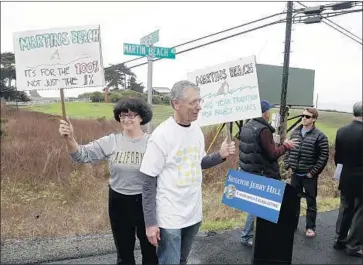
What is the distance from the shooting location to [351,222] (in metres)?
3.68

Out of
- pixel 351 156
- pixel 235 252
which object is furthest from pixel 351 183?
pixel 235 252

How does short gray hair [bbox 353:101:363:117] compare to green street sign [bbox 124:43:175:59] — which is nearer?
short gray hair [bbox 353:101:363:117]

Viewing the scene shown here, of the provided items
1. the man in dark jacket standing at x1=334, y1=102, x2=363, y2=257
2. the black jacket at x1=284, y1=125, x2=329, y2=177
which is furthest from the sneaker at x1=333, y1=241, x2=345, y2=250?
the black jacket at x1=284, y1=125, x2=329, y2=177

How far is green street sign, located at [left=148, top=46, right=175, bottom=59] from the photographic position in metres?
4.38

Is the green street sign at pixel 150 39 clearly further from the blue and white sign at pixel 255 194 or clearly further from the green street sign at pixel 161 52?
the blue and white sign at pixel 255 194

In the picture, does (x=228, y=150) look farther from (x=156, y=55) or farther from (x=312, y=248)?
Answer: (x=156, y=55)

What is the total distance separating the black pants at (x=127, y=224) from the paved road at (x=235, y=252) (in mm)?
743

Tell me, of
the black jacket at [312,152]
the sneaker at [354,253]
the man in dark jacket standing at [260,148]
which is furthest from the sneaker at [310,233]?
the man in dark jacket standing at [260,148]

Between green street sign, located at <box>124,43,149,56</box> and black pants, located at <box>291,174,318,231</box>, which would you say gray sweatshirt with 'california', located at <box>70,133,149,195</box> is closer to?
green street sign, located at <box>124,43,149,56</box>

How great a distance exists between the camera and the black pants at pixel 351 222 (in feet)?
11.7

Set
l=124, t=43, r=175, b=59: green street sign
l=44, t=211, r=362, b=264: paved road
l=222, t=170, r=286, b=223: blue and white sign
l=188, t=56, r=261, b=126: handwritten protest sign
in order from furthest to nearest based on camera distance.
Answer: l=124, t=43, r=175, b=59: green street sign, l=44, t=211, r=362, b=264: paved road, l=188, t=56, r=261, b=126: handwritten protest sign, l=222, t=170, r=286, b=223: blue and white sign

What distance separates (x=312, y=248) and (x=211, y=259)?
118cm

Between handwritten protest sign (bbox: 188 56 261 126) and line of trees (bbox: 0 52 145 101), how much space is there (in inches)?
183

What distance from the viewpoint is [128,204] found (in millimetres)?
2404
